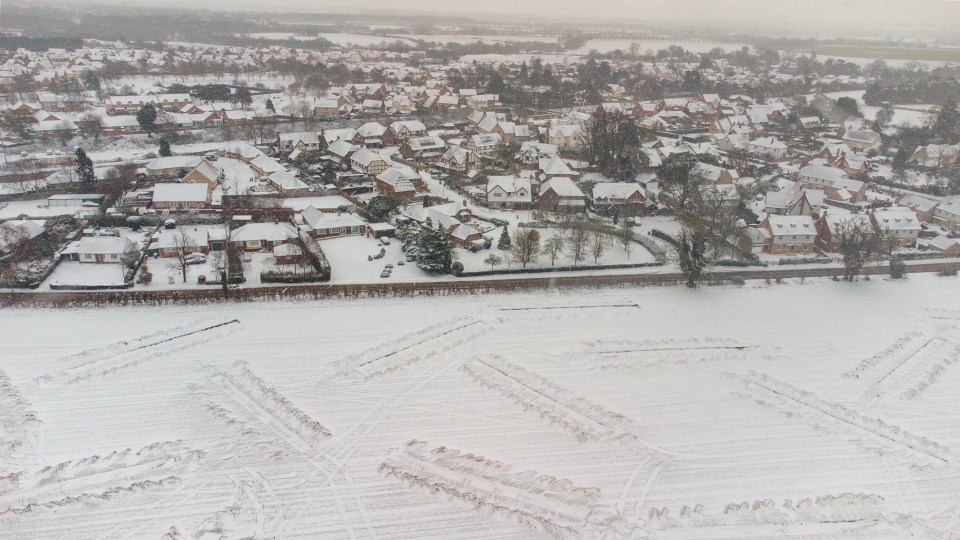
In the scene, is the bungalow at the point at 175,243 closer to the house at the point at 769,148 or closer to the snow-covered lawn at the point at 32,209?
the snow-covered lawn at the point at 32,209

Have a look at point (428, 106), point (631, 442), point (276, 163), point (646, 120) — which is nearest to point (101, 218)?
point (276, 163)

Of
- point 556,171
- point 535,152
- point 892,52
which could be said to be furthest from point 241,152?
point 892,52

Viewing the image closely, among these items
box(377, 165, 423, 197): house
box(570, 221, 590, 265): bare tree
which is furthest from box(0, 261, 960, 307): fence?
box(377, 165, 423, 197): house

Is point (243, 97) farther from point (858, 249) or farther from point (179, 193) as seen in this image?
point (858, 249)

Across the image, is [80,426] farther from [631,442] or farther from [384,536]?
[631,442]

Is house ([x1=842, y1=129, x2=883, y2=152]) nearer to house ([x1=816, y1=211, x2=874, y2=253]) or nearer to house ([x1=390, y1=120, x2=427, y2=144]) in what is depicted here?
house ([x1=816, y1=211, x2=874, y2=253])

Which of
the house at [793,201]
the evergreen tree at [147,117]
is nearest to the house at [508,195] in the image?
the house at [793,201]
